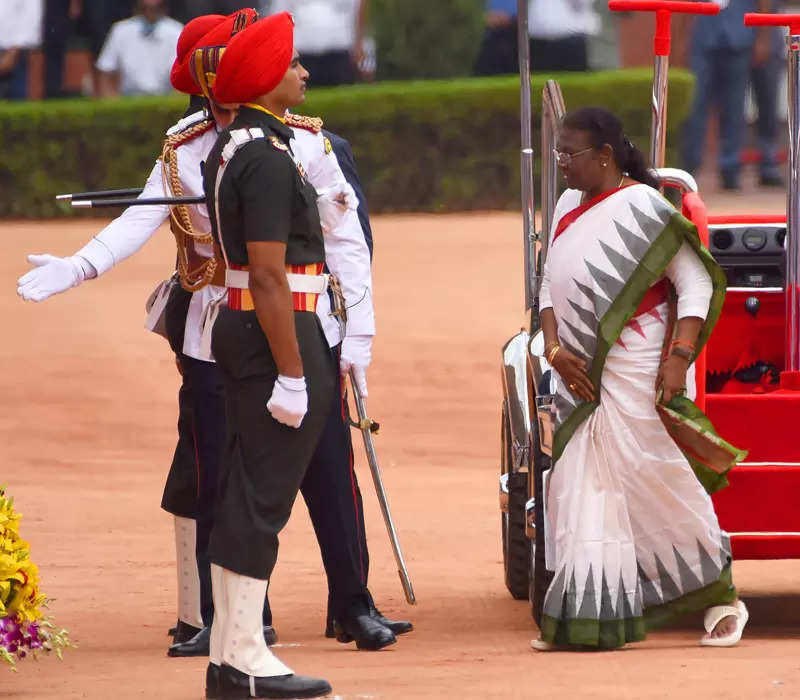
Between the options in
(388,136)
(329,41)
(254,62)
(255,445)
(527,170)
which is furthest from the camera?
(329,41)

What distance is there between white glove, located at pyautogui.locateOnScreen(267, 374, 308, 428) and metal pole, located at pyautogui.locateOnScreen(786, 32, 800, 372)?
1989 mm

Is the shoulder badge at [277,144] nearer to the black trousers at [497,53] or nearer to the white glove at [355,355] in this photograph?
the white glove at [355,355]

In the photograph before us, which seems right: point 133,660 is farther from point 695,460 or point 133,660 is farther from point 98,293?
point 98,293

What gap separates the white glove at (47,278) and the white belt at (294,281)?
20.6 inches

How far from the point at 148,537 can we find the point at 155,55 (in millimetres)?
9310

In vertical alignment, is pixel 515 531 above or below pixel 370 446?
below

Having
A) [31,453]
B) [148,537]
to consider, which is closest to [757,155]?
[31,453]

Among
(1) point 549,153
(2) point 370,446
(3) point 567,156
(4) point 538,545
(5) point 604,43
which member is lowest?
(4) point 538,545

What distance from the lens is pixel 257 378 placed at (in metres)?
5.46

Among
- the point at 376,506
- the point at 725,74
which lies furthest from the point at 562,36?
the point at 376,506

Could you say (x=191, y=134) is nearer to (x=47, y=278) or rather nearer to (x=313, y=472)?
(x=47, y=278)

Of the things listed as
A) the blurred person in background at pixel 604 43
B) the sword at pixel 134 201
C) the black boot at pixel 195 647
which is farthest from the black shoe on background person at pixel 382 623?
the blurred person in background at pixel 604 43

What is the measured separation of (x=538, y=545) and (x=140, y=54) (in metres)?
12.2

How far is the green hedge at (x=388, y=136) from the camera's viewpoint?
17625 millimetres
